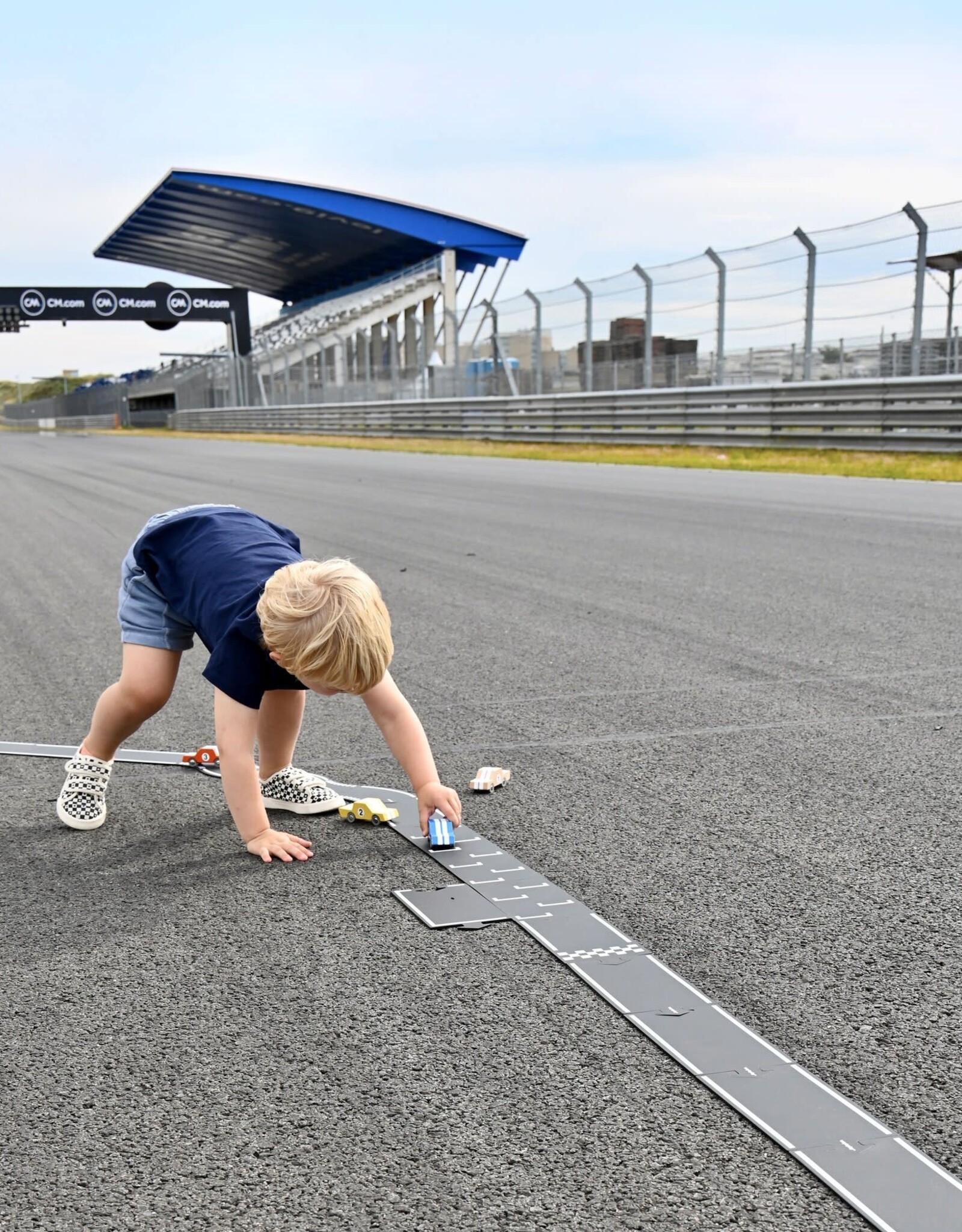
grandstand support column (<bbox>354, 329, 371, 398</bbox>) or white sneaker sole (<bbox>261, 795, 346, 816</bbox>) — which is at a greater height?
grandstand support column (<bbox>354, 329, 371, 398</bbox>)

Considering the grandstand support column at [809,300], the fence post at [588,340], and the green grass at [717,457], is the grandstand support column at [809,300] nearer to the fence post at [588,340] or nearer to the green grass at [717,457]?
the green grass at [717,457]

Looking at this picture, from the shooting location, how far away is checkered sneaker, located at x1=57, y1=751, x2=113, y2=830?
3.49 meters

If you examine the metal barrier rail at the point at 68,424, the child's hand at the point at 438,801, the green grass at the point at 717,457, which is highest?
the child's hand at the point at 438,801

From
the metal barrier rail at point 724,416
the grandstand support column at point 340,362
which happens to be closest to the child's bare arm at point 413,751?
the metal barrier rail at point 724,416

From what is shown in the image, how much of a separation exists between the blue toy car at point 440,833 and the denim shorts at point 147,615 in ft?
2.77

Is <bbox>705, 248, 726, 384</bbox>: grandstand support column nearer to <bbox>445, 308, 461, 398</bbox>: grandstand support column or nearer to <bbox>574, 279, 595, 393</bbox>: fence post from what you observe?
<bbox>574, 279, 595, 393</bbox>: fence post

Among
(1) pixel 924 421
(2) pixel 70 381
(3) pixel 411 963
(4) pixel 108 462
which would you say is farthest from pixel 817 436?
(2) pixel 70 381

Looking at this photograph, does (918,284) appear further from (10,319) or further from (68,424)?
(68,424)

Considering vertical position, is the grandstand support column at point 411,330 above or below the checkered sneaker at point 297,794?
above

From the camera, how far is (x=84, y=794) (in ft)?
11.6

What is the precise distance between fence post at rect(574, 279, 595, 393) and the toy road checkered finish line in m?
23.8

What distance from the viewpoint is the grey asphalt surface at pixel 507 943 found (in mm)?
1869

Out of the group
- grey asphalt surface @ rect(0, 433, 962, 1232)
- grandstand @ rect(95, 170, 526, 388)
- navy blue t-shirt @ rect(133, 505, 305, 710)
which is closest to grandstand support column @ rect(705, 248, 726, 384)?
A: grey asphalt surface @ rect(0, 433, 962, 1232)

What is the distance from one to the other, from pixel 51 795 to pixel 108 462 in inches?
874
